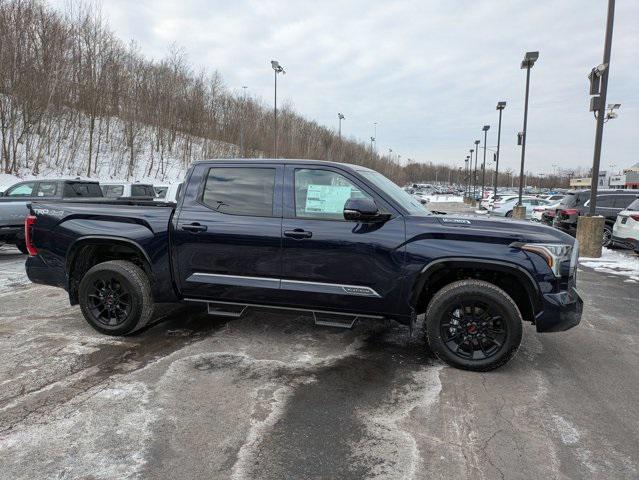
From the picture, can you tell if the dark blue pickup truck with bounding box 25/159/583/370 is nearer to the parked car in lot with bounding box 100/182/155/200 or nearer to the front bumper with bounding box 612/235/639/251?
the front bumper with bounding box 612/235/639/251

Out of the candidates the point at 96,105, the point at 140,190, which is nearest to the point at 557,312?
the point at 140,190

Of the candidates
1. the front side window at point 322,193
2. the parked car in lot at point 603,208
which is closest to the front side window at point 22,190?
the front side window at point 322,193

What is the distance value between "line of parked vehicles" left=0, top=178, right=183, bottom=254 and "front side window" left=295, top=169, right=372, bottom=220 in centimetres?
309

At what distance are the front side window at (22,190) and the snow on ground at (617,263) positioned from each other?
44.4 ft

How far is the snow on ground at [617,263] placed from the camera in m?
9.52

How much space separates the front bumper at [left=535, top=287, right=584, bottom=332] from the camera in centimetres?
387

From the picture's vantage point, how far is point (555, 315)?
3879mm

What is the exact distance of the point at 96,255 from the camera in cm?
518

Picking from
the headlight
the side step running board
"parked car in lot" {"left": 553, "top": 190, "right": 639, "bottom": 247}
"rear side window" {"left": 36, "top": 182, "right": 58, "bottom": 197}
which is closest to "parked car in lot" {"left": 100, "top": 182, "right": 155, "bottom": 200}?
"rear side window" {"left": 36, "top": 182, "right": 58, "bottom": 197}

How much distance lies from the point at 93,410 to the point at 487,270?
3.44m

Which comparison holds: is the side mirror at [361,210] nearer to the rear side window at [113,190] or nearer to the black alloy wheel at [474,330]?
the black alloy wheel at [474,330]

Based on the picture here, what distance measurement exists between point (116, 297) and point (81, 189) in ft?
26.4

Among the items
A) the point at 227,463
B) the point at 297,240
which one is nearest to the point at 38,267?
the point at 297,240

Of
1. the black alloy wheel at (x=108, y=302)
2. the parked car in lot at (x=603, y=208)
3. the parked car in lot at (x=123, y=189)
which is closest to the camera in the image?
the black alloy wheel at (x=108, y=302)
